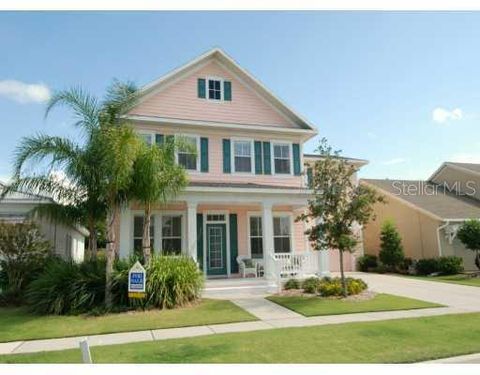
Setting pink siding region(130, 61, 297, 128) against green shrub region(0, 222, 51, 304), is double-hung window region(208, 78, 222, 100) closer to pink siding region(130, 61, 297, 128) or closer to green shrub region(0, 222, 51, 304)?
pink siding region(130, 61, 297, 128)

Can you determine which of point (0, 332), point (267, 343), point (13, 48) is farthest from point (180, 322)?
point (13, 48)

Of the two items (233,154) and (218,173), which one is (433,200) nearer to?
(233,154)

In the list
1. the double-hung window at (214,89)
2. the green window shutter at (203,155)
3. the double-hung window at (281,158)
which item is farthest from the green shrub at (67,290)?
the double-hung window at (214,89)

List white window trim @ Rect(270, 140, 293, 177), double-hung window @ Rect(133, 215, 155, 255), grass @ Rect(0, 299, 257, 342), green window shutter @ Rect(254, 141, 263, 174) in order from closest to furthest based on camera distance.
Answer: grass @ Rect(0, 299, 257, 342), double-hung window @ Rect(133, 215, 155, 255), green window shutter @ Rect(254, 141, 263, 174), white window trim @ Rect(270, 140, 293, 177)

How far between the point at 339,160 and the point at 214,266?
653cm

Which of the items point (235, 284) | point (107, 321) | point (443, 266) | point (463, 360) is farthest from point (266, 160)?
point (463, 360)

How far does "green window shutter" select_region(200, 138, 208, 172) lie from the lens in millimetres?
15422

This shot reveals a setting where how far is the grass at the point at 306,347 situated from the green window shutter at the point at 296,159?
953 cm

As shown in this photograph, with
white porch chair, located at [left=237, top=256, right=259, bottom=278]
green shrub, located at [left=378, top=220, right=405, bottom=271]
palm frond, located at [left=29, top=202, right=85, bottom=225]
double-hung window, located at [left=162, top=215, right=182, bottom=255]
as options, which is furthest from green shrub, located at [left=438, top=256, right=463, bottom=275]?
palm frond, located at [left=29, top=202, right=85, bottom=225]

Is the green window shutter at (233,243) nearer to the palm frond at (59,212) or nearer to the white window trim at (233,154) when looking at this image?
the white window trim at (233,154)

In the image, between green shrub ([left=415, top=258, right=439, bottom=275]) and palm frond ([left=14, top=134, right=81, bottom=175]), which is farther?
green shrub ([left=415, top=258, right=439, bottom=275])

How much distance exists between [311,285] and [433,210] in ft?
39.3

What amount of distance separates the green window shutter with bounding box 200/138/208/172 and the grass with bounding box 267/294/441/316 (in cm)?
618

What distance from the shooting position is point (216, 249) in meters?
15.3
